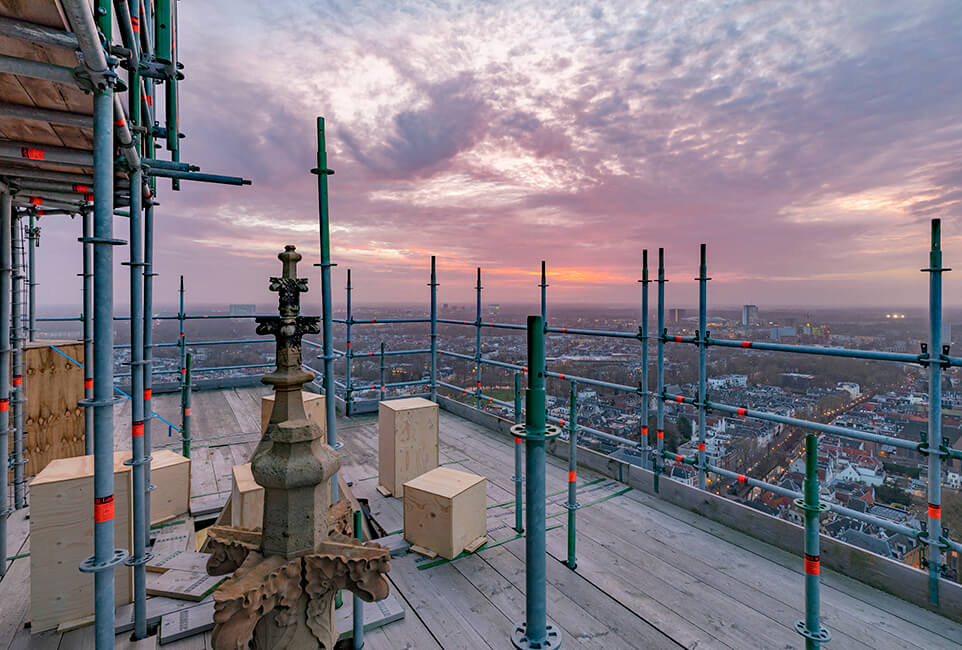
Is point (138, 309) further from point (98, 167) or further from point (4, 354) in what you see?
point (4, 354)

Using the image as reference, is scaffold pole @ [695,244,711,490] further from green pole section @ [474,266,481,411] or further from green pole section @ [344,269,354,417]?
green pole section @ [344,269,354,417]

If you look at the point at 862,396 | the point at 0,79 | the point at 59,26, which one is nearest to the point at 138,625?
the point at 0,79

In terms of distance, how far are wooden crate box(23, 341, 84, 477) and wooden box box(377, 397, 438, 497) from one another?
11.6 feet

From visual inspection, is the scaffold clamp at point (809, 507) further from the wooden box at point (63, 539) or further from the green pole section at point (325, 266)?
the wooden box at point (63, 539)

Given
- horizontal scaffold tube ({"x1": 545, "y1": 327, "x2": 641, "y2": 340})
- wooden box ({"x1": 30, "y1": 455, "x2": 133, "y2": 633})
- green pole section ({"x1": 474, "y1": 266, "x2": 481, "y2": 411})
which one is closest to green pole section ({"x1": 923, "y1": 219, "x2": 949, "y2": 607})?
horizontal scaffold tube ({"x1": 545, "y1": 327, "x2": 641, "y2": 340})

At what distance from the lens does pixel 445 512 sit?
3.52m

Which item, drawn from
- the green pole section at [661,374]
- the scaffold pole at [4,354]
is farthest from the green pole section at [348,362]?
the green pole section at [661,374]

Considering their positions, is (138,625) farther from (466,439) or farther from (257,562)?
(466,439)

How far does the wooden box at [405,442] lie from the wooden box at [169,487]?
6.22ft

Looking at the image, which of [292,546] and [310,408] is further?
[310,408]

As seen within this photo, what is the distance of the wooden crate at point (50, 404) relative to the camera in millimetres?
4957

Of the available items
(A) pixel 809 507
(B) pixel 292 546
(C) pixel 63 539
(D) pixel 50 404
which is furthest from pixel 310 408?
(A) pixel 809 507

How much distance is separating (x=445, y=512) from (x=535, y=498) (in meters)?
2.31

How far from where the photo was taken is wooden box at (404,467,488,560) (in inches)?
138
